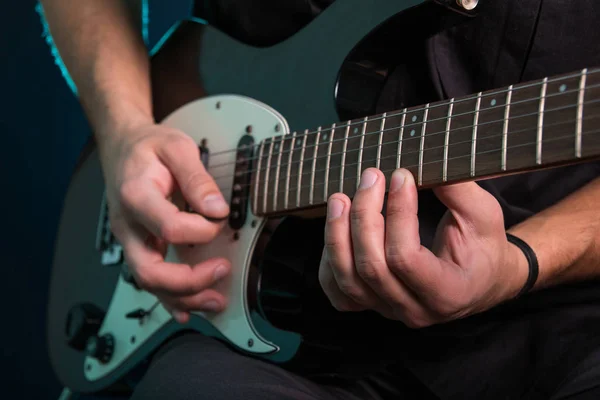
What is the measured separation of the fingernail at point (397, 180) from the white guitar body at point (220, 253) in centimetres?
23

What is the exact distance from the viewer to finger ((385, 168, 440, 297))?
19.5 inches

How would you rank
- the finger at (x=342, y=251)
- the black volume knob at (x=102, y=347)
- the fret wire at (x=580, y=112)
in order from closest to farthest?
the fret wire at (x=580, y=112) < the finger at (x=342, y=251) < the black volume knob at (x=102, y=347)

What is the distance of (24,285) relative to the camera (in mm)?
1424

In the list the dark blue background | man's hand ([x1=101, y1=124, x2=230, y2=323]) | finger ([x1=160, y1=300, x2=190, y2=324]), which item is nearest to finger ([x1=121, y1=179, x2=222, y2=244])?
man's hand ([x1=101, y1=124, x2=230, y2=323])

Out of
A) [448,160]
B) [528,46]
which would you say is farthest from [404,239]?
[528,46]

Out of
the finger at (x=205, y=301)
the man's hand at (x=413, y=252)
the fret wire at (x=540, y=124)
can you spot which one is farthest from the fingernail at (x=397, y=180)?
the finger at (x=205, y=301)

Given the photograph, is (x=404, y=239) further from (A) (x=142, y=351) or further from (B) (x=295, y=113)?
(A) (x=142, y=351)

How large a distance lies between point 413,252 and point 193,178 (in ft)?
1.04

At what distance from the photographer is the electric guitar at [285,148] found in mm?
462

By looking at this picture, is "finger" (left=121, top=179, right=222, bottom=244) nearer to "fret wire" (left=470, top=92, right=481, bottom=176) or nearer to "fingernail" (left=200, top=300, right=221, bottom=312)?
"fingernail" (left=200, top=300, right=221, bottom=312)

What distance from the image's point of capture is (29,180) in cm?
145

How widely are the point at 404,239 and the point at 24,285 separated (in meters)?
1.19

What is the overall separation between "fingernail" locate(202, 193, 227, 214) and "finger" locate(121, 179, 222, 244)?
24mm

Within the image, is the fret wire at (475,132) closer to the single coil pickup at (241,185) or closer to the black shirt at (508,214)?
the black shirt at (508,214)
